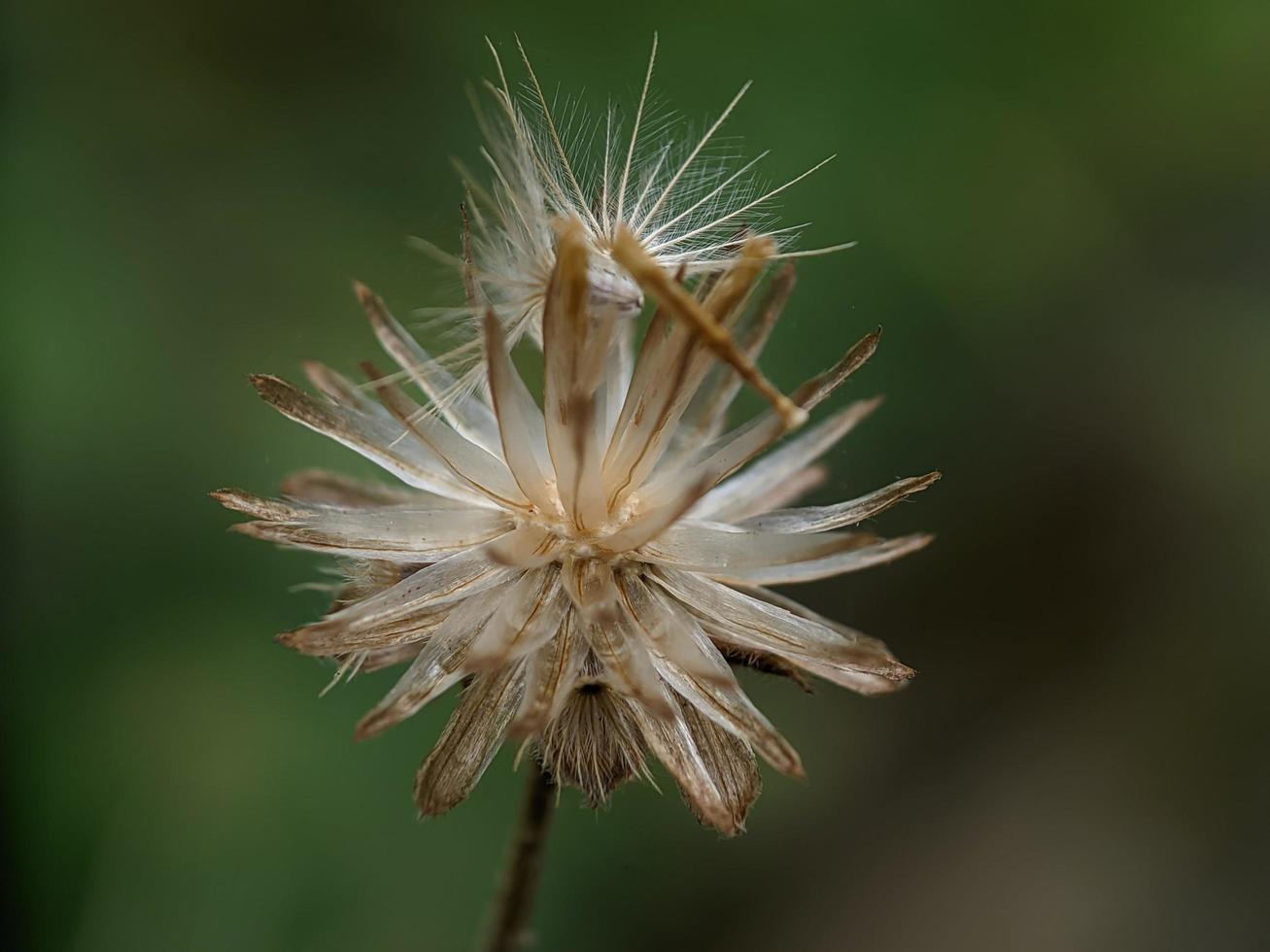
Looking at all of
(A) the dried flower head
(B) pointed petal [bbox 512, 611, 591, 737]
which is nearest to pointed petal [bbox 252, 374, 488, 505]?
(A) the dried flower head

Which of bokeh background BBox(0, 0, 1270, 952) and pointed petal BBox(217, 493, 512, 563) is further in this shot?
bokeh background BBox(0, 0, 1270, 952)

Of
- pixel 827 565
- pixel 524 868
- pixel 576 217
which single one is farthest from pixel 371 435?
pixel 524 868

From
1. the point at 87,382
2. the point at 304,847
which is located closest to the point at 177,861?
the point at 304,847

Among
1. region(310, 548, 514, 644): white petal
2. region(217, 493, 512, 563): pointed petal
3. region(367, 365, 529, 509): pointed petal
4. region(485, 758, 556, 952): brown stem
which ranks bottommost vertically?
region(485, 758, 556, 952): brown stem

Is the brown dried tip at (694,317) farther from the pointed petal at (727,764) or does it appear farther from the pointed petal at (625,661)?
the pointed petal at (727,764)

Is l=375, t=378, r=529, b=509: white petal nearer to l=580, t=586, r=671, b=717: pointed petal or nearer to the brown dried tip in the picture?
l=580, t=586, r=671, b=717: pointed petal

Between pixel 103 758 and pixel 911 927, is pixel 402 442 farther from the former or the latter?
pixel 911 927
